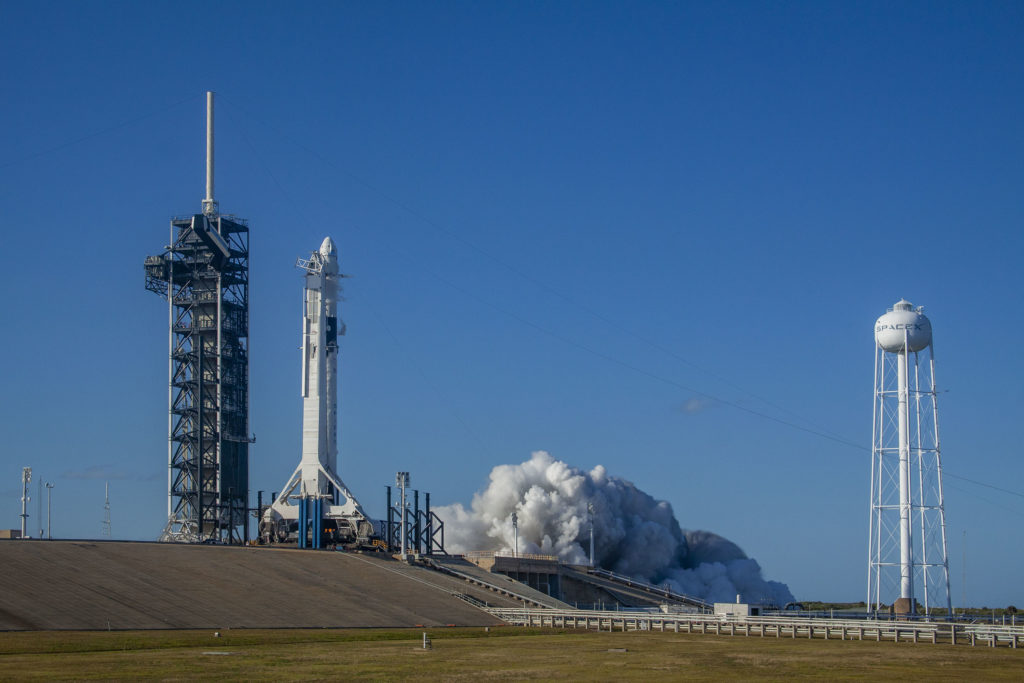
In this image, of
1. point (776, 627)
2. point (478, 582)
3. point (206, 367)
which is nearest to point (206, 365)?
point (206, 367)

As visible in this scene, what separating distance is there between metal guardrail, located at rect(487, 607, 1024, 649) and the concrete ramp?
4.46 meters

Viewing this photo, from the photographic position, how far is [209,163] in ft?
346

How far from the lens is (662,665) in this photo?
39469 millimetres

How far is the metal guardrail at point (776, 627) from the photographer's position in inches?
1978

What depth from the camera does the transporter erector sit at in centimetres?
9544

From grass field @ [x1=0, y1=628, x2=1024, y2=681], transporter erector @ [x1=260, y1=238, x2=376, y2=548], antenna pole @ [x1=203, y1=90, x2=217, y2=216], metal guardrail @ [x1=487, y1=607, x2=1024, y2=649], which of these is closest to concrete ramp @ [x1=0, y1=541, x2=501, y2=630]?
grass field @ [x1=0, y1=628, x2=1024, y2=681]

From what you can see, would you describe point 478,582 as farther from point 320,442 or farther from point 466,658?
point 466,658

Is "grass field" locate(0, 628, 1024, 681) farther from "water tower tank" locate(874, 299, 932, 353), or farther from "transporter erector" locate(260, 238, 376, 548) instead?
"transporter erector" locate(260, 238, 376, 548)

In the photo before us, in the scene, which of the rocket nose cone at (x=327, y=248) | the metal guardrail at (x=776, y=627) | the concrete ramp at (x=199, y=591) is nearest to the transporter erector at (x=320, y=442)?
the rocket nose cone at (x=327, y=248)

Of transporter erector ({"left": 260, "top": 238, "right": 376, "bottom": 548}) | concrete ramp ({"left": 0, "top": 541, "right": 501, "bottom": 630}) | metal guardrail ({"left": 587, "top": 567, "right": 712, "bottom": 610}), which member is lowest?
metal guardrail ({"left": 587, "top": 567, "right": 712, "bottom": 610})

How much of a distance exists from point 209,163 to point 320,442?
26.7 metres

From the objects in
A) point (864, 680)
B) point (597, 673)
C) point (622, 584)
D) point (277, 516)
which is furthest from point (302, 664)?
point (622, 584)

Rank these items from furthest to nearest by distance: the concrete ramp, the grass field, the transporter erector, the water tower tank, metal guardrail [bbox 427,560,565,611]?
the transporter erector
metal guardrail [bbox 427,560,565,611]
the water tower tank
the concrete ramp
the grass field

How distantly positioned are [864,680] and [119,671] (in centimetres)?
2130
